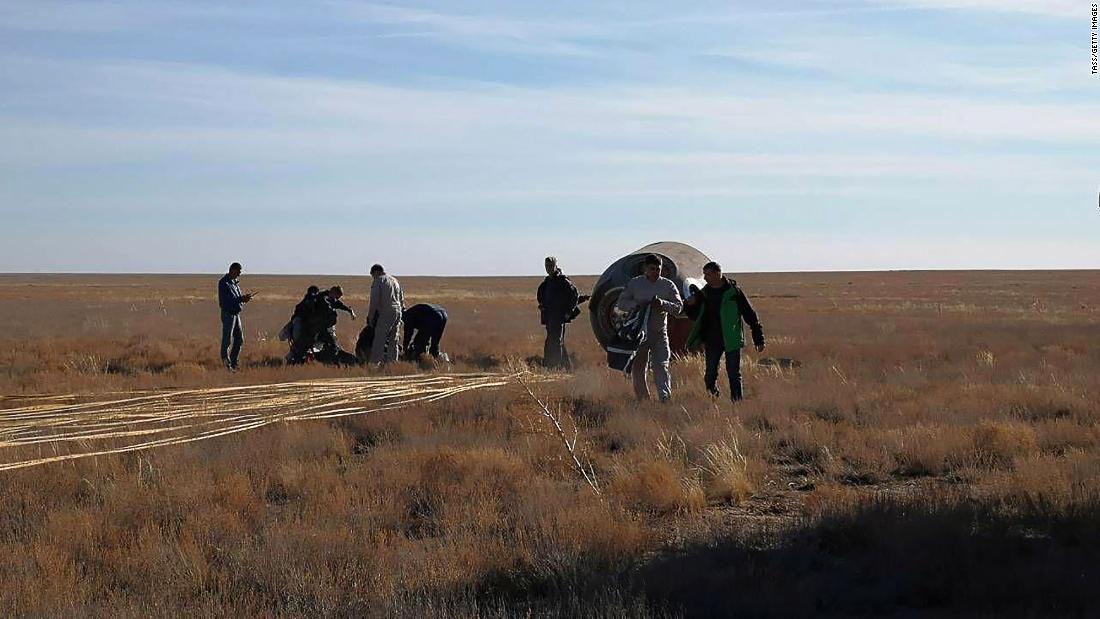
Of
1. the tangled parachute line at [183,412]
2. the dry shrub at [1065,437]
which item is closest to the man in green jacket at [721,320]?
the tangled parachute line at [183,412]

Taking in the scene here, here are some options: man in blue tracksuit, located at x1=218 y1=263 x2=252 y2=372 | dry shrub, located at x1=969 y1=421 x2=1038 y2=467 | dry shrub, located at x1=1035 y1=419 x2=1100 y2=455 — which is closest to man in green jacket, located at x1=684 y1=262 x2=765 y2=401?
dry shrub, located at x1=969 y1=421 x2=1038 y2=467

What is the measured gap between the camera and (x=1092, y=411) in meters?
12.5

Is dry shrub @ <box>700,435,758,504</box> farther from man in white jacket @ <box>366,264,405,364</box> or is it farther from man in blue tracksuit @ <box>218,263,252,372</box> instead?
man in blue tracksuit @ <box>218,263,252,372</box>

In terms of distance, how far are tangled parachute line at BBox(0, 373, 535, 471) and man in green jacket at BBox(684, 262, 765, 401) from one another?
269 cm

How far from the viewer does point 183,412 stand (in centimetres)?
1272

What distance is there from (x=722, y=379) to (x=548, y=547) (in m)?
10.2

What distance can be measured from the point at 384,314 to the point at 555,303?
265cm

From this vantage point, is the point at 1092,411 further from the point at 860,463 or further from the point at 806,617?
the point at 806,617

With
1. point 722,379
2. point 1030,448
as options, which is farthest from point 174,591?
point 722,379

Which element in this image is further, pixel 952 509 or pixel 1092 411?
pixel 1092 411

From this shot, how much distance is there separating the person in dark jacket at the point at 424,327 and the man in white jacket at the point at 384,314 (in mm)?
1062

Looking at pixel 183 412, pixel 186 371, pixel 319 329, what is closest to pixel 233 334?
pixel 186 371

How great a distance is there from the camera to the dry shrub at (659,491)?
337 inches

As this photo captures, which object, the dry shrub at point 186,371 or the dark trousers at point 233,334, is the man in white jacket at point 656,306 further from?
the dark trousers at point 233,334
